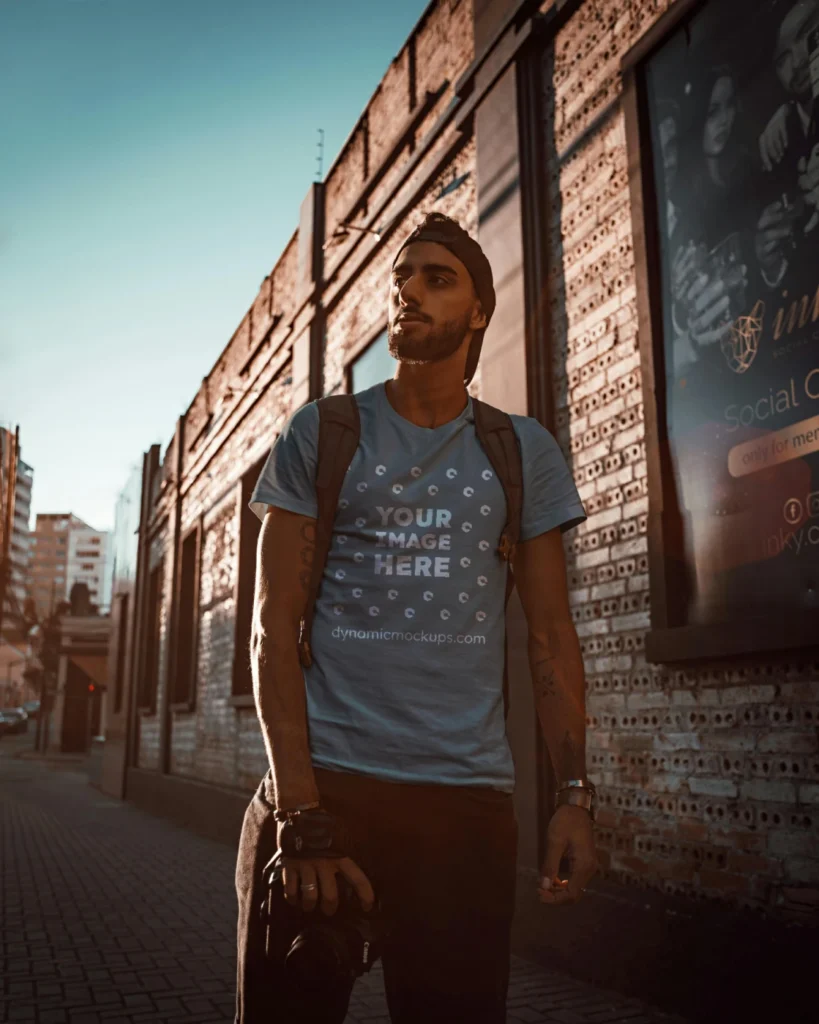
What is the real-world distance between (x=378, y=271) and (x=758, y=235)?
4.89 m

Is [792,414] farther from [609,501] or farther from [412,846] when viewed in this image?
[412,846]

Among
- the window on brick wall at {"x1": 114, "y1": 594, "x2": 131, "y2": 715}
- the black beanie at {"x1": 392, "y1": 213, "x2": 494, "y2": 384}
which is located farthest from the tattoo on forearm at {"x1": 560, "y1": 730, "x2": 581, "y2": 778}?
the window on brick wall at {"x1": 114, "y1": 594, "x2": 131, "y2": 715}

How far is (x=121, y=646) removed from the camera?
21.4 m

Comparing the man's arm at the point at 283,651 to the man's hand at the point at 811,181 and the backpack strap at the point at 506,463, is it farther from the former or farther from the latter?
the man's hand at the point at 811,181

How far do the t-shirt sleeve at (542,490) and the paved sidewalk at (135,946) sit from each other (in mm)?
2742

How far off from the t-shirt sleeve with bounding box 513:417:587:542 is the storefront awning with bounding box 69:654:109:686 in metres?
36.9

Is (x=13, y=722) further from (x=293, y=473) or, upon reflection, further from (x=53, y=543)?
(x=53, y=543)

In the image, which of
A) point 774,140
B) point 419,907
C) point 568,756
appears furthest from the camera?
point 774,140

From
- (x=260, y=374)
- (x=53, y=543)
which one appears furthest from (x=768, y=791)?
(x=53, y=543)

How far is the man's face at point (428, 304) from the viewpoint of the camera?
183cm

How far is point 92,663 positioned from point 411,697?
123 ft

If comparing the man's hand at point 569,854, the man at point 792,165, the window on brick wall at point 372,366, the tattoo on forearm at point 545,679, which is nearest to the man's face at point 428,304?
the tattoo on forearm at point 545,679

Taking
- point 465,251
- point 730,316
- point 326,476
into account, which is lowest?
point 326,476

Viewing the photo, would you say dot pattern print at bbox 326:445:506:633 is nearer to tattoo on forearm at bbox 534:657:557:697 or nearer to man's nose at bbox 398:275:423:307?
tattoo on forearm at bbox 534:657:557:697
